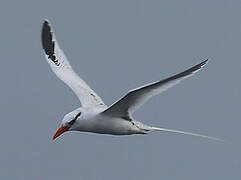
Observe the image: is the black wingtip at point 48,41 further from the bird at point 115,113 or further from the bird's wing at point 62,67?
the bird at point 115,113

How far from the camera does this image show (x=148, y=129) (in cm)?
1905

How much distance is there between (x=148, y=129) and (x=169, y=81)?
9.69 ft

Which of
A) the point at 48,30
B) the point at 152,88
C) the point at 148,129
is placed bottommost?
the point at 148,129

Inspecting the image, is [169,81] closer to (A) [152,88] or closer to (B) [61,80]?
(A) [152,88]

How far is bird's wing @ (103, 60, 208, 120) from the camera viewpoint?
1638 centimetres

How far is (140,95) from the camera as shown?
17.4m

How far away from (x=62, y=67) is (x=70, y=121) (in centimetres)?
489

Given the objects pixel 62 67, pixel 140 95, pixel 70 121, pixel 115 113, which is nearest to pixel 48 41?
pixel 62 67

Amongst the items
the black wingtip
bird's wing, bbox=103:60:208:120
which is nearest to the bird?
bird's wing, bbox=103:60:208:120

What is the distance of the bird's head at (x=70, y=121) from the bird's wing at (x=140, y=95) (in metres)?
0.74

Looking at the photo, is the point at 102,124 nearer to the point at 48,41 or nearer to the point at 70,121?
the point at 70,121

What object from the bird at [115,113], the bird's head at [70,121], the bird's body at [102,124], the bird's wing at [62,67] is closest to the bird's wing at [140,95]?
the bird at [115,113]

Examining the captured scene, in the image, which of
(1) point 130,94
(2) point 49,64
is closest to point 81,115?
(1) point 130,94

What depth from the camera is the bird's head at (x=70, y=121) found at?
1836 cm
